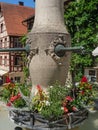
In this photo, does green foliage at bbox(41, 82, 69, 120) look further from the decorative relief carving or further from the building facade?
the building facade

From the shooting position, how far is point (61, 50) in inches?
Result: 242

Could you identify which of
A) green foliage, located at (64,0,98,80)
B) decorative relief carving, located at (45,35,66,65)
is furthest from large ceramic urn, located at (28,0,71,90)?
green foliage, located at (64,0,98,80)

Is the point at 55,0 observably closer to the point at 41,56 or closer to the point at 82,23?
the point at 41,56

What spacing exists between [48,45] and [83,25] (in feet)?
45.2

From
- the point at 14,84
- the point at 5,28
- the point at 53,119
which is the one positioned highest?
the point at 5,28

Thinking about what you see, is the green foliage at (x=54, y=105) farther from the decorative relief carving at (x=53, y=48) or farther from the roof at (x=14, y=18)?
the roof at (x=14, y=18)

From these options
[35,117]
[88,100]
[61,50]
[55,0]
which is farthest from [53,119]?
[55,0]

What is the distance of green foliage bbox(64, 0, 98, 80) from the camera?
743 inches

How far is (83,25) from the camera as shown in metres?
19.7

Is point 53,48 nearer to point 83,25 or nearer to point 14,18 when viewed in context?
point 83,25

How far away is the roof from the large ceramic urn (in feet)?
85.9

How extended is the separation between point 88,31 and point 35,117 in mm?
14928

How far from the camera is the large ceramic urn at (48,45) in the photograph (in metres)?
6.31

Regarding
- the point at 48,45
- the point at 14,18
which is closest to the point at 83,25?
the point at 48,45
